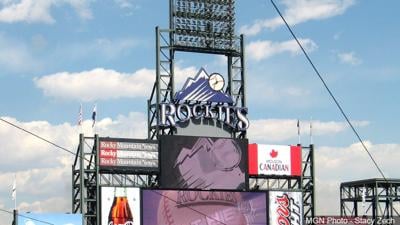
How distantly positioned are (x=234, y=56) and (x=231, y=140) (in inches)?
254

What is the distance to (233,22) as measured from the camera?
6266 centimetres

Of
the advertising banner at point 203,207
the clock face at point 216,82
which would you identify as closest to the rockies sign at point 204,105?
the clock face at point 216,82

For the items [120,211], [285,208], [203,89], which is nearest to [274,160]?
[285,208]

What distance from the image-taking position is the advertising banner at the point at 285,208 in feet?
199

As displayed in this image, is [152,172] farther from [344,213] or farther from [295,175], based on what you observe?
[344,213]

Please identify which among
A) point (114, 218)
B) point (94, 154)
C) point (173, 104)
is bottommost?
point (114, 218)

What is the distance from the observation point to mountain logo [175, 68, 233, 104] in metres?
58.8

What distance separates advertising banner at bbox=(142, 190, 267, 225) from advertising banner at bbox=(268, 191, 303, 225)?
2.35 ft

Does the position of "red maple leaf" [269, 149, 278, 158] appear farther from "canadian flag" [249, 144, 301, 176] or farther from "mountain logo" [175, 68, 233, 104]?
"mountain logo" [175, 68, 233, 104]

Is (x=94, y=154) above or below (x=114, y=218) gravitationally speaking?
above

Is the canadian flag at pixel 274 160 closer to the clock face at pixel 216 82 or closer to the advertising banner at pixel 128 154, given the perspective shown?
the clock face at pixel 216 82

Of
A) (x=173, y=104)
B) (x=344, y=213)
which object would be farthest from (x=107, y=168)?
(x=344, y=213)

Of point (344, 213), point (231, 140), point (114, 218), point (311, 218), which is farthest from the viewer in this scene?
point (344, 213)

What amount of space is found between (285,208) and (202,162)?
7488mm
